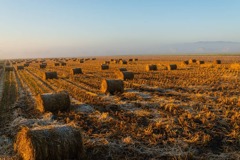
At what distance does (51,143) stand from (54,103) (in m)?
5.84

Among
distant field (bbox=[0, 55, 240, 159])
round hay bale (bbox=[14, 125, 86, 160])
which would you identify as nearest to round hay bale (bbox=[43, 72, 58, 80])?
distant field (bbox=[0, 55, 240, 159])

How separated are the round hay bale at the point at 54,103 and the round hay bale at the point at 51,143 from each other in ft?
16.6

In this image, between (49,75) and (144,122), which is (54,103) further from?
(49,75)

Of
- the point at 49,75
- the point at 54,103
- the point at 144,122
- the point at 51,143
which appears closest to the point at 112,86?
Answer: the point at 54,103

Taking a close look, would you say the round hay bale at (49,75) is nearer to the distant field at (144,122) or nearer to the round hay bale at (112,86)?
the distant field at (144,122)

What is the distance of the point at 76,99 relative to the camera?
1554cm

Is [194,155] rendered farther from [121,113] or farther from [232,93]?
[232,93]

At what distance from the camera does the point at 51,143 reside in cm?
692

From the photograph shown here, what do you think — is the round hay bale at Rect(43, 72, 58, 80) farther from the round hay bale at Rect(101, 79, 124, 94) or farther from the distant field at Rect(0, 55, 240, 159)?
the round hay bale at Rect(101, 79, 124, 94)

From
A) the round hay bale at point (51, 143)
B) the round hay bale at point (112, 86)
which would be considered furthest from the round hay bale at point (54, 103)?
the round hay bale at point (51, 143)

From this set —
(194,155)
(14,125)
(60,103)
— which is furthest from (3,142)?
(194,155)

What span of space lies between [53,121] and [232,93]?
422 inches

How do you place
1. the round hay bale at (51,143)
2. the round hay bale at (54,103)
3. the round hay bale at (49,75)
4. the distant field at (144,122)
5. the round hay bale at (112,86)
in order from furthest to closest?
the round hay bale at (49,75), the round hay bale at (112,86), the round hay bale at (54,103), the distant field at (144,122), the round hay bale at (51,143)

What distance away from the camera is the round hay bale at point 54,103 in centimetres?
1250
